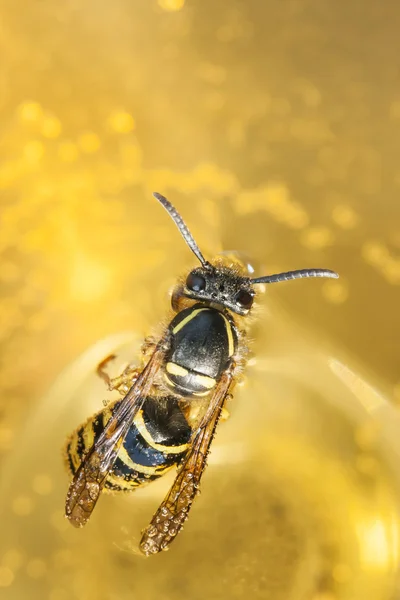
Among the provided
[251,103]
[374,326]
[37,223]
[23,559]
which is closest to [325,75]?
[251,103]

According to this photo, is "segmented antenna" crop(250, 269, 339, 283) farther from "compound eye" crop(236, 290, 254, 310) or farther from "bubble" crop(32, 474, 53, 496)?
"bubble" crop(32, 474, 53, 496)

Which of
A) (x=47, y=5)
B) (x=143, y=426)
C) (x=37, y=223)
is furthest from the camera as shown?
(x=37, y=223)

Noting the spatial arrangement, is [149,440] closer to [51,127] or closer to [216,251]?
[216,251]

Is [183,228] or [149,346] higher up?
[183,228]

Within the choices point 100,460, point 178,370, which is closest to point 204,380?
point 178,370

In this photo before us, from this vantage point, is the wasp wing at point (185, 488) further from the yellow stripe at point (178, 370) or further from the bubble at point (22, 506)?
the bubble at point (22, 506)

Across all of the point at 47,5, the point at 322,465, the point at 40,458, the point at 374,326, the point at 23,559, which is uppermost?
the point at 47,5

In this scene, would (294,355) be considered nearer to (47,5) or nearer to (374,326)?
(374,326)

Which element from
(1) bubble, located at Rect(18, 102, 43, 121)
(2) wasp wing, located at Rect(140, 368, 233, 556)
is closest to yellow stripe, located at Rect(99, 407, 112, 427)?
(2) wasp wing, located at Rect(140, 368, 233, 556)
